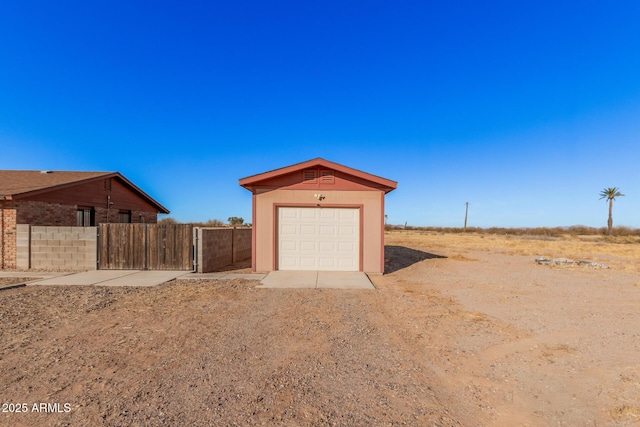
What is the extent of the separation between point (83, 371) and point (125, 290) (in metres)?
5.20

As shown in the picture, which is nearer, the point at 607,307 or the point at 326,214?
the point at 607,307

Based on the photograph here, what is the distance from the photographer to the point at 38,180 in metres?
15.2

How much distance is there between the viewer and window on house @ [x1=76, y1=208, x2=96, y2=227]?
1545 cm

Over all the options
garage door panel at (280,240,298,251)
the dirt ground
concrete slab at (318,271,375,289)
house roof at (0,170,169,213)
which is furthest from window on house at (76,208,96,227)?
concrete slab at (318,271,375,289)

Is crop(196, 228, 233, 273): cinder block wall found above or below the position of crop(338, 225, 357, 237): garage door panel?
below

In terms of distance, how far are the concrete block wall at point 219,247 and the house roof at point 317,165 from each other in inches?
101

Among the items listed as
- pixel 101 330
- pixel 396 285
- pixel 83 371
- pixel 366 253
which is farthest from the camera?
pixel 366 253

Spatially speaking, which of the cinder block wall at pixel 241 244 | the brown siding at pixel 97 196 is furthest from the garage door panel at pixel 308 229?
the brown siding at pixel 97 196

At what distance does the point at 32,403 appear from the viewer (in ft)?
9.85

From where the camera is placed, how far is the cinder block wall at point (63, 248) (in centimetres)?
1152

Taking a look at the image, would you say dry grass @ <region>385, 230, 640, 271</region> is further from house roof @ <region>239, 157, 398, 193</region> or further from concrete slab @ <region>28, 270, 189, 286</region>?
concrete slab @ <region>28, 270, 189, 286</region>

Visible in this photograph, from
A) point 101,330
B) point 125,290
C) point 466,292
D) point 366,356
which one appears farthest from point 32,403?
point 466,292

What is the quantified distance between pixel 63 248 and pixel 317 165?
10.3 m

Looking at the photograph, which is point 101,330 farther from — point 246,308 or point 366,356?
point 366,356
